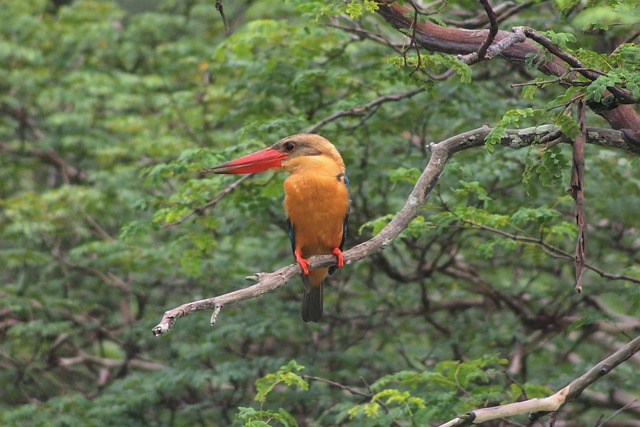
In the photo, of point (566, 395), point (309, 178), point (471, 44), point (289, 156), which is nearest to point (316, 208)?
point (309, 178)

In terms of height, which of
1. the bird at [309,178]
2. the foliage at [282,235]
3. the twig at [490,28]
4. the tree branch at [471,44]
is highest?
the twig at [490,28]

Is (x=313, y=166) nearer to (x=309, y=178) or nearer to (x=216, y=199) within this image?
(x=309, y=178)

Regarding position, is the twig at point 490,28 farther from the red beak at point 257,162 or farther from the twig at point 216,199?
the twig at point 216,199

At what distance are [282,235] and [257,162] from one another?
9.60ft

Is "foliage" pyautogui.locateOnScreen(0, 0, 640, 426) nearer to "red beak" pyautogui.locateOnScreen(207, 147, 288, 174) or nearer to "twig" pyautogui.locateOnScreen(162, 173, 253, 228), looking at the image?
"twig" pyautogui.locateOnScreen(162, 173, 253, 228)

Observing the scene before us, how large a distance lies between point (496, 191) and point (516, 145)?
286cm

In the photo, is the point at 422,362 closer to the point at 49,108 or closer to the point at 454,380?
the point at 454,380

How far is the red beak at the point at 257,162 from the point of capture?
4.61m

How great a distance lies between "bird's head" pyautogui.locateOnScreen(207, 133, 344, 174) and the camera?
182 inches

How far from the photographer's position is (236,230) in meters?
7.02

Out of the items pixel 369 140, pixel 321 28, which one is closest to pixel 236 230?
pixel 369 140

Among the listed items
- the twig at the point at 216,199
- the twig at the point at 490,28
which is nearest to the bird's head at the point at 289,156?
the twig at the point at 216,199

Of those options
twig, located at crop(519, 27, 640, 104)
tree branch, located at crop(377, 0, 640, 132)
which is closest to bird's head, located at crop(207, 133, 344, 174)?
tree branch, located at crop(377, 0, 640, 132)

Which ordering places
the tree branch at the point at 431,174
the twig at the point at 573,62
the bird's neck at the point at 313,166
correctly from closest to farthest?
the twig at the point at 573,62 < the tree branch at the point at 431,174 < the bird's neck at the point at 313,166
